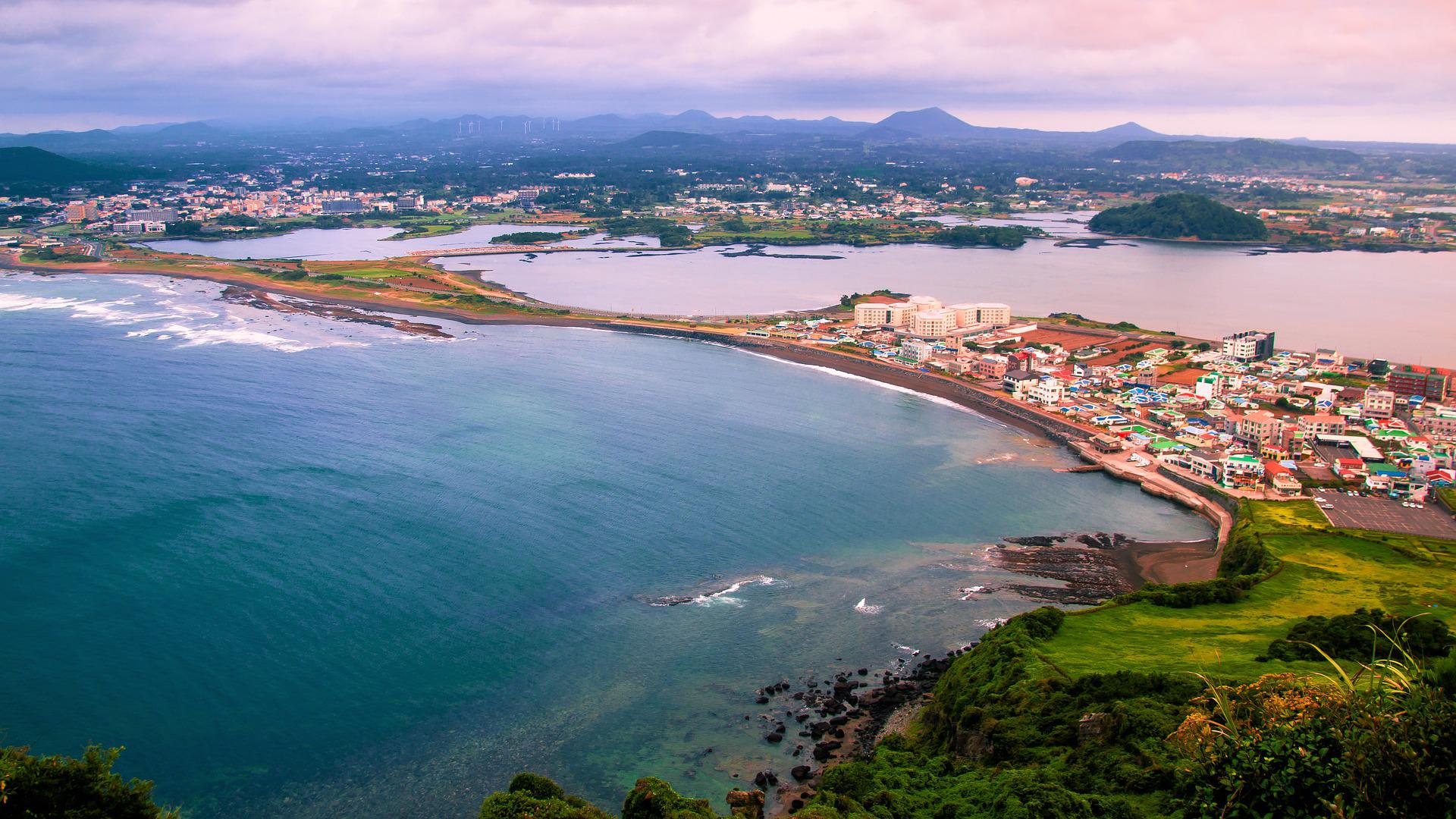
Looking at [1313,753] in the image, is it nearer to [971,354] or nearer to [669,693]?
[669,693]

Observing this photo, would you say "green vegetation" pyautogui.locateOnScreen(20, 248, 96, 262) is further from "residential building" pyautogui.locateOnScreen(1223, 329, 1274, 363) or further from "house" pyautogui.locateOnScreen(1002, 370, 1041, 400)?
"residential building" pyautogui.locateOnScreen(1223, 329, 1274, 363)

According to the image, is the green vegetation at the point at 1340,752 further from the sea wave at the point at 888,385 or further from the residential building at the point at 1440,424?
the residential building at the point at 1440,424

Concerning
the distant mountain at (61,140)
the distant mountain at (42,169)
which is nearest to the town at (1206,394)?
the distant mountain at (42,169)

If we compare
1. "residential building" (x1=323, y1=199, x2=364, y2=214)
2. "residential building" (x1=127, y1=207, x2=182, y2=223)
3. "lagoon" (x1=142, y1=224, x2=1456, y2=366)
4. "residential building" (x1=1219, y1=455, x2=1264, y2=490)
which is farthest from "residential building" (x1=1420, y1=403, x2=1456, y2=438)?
"residential building" (x1=323, y1=199, x2=364, y2=214)

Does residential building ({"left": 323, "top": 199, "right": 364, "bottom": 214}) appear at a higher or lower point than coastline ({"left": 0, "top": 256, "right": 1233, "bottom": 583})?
higher

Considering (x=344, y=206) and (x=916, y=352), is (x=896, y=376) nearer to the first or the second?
(x=916, y=352)

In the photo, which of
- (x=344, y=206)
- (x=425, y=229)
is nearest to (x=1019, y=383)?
(x=425, y=229)
